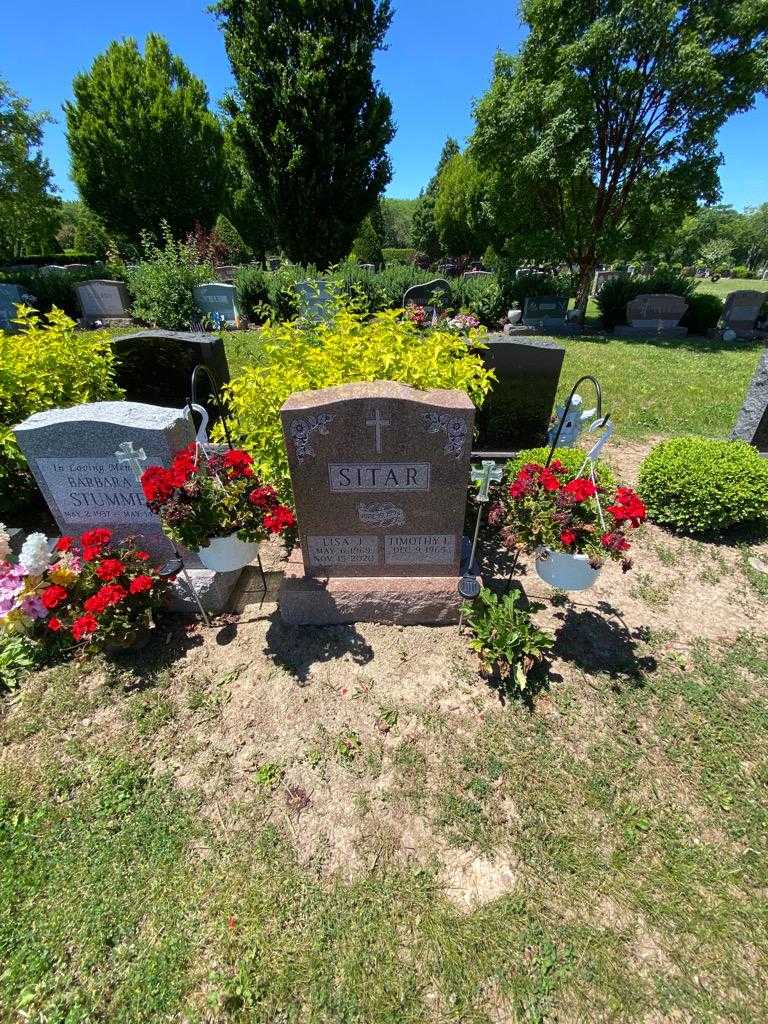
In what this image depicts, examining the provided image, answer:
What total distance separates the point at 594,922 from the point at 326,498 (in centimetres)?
288

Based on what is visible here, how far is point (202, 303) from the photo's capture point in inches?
611

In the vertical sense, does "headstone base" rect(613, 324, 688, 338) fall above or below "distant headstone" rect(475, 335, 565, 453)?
below

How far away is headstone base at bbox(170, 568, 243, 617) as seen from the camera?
3844mm

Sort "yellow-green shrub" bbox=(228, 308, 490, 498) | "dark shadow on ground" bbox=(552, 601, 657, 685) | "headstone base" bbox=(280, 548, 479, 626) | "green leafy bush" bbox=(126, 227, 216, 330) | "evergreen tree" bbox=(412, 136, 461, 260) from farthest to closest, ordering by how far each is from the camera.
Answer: "evergreen tree" bbox=(412, 136, 461, 260) < "green leafy bush" bbox=(126, 227, 216, 330) < "yellow-green shrub" bbox=(228, 308, 490, 498) < "headstone base" bbox=(280, 548, 479, 626) < "dark shadow on ground" bbox=(552, 601, 657, 685)

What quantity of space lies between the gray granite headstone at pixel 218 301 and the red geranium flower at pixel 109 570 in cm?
1449

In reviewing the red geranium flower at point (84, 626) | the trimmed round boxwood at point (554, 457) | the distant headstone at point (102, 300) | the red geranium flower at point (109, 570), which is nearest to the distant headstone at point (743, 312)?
the trimmed round boxwood at point (554, 457)

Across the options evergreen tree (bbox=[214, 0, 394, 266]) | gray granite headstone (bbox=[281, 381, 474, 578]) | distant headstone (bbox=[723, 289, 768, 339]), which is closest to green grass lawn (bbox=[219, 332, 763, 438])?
distant headstone (bbox=[723, 289, 768, 339])

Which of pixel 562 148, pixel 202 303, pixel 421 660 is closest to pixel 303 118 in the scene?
pixel 202 303

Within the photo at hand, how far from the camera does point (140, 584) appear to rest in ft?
10.9

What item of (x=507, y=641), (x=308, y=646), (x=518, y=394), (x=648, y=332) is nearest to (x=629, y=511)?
(x=507, y=641)

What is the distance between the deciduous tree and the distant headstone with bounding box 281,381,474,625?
15.3 meters

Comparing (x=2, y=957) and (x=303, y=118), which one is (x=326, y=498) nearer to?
(x=2, y=957)

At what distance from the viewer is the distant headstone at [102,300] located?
54.3 feet

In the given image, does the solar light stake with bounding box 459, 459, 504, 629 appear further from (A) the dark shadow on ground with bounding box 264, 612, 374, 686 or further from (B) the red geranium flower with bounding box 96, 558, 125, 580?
(B) the red geranium flower with bounding box 96, 558, 125, 580
